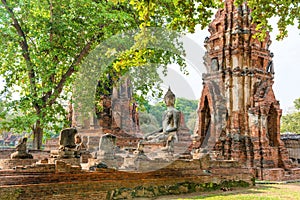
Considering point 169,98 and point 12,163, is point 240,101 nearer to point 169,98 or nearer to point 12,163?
point 169,98

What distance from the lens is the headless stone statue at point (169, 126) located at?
11797mm

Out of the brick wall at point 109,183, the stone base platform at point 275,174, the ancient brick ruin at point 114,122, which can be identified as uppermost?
the ancient brick ruin at point 114,122

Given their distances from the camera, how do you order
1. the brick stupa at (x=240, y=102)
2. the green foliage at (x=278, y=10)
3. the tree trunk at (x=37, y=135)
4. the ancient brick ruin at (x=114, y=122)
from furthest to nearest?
1. the ancient brick ruin at (x=114, y=122)
2. the brick stupa at (x=240, y=102)
3. the tree trunk at (x=37, y=135)
4. the green foliage at (x=278, y=10)

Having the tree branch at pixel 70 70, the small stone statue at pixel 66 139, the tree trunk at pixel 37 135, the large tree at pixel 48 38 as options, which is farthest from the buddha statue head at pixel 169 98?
the tree trunk at pixel 37 135

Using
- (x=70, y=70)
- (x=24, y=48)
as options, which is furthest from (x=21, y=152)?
(x=24, y=48)

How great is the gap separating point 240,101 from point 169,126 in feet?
21.4

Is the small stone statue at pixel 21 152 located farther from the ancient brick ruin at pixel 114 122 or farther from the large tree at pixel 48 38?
the ancient brick ruin at pixel 114 122

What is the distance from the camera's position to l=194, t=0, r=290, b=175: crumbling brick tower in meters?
16.6

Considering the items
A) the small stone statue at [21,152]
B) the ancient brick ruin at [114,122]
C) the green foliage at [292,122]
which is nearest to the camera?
the small stone statue at [21,152]

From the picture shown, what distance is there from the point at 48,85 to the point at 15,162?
11.7 ft

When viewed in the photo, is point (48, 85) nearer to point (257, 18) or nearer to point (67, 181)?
point (67, 181)

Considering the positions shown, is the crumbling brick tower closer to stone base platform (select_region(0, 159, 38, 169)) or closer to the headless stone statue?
the headless stone statue

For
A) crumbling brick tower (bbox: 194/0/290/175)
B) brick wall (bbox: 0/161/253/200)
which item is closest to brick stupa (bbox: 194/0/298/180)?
crumbling brick tower (bbox: 194/0/290/175)

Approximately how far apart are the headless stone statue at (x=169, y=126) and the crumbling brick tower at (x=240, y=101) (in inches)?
182
